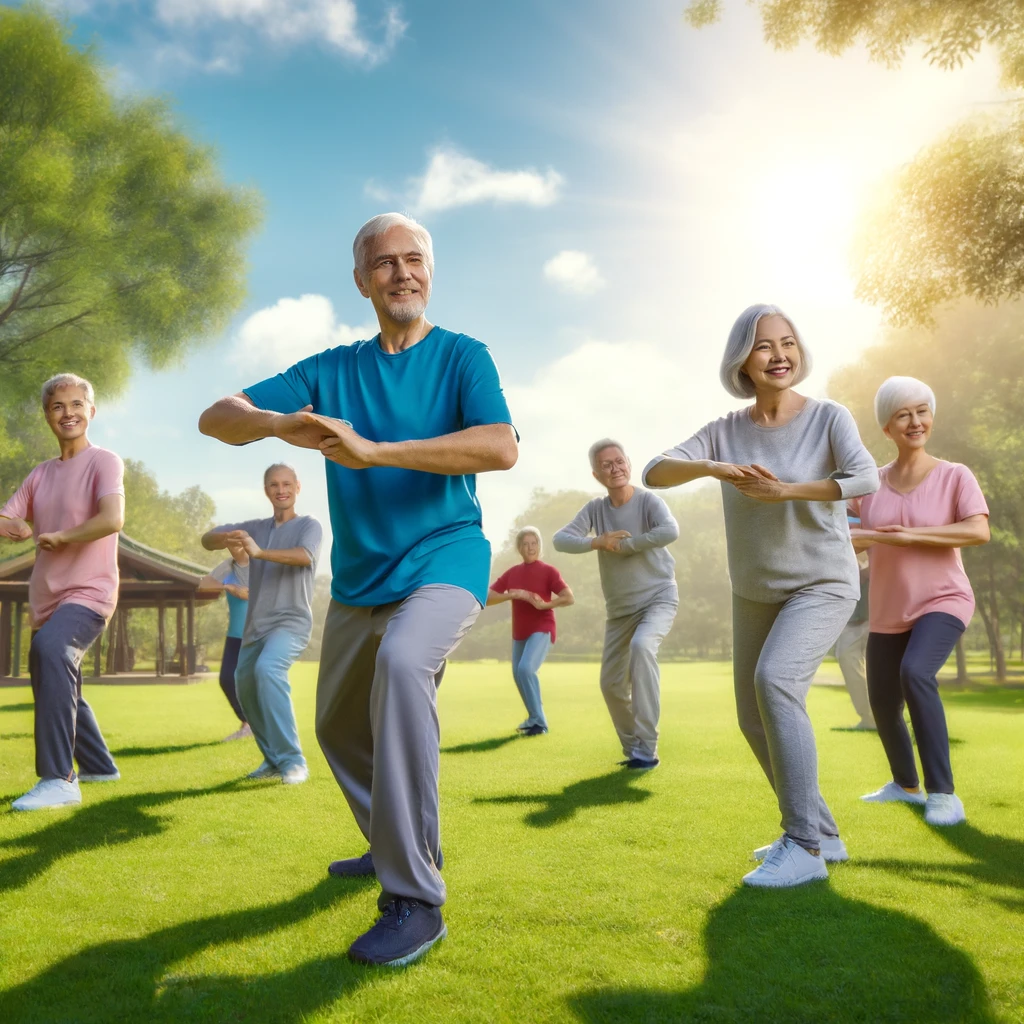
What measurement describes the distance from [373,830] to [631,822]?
271 cm

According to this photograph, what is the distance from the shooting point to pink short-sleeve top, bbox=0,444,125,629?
6391 millimetres

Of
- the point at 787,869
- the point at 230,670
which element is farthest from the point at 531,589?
the point at 787,869

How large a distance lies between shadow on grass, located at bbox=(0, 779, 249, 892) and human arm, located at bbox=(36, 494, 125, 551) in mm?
1646

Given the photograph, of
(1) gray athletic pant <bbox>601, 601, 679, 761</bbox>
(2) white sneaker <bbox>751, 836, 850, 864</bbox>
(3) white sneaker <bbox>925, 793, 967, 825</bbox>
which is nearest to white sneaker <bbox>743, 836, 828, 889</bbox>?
(2) white sneaker <bbox>751, 836, 850, 864</bbox>

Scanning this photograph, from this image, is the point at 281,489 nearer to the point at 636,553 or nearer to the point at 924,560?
the point at 636,553

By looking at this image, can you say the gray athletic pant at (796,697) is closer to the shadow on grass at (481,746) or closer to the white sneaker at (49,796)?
the white sneaker at (49,796)

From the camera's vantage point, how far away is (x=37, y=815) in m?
5.88

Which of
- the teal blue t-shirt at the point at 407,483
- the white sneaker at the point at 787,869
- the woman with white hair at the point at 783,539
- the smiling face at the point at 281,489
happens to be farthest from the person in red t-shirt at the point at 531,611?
the teal blue t-shirt at the point at 407,483

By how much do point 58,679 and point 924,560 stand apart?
5.46 m

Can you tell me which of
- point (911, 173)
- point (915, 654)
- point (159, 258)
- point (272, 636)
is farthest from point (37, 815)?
point (159, 258)

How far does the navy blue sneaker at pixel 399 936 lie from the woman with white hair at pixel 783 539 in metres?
1.55

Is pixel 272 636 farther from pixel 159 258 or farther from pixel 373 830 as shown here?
pixel 159 258

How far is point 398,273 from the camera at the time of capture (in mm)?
3811

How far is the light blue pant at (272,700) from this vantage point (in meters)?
7.36
